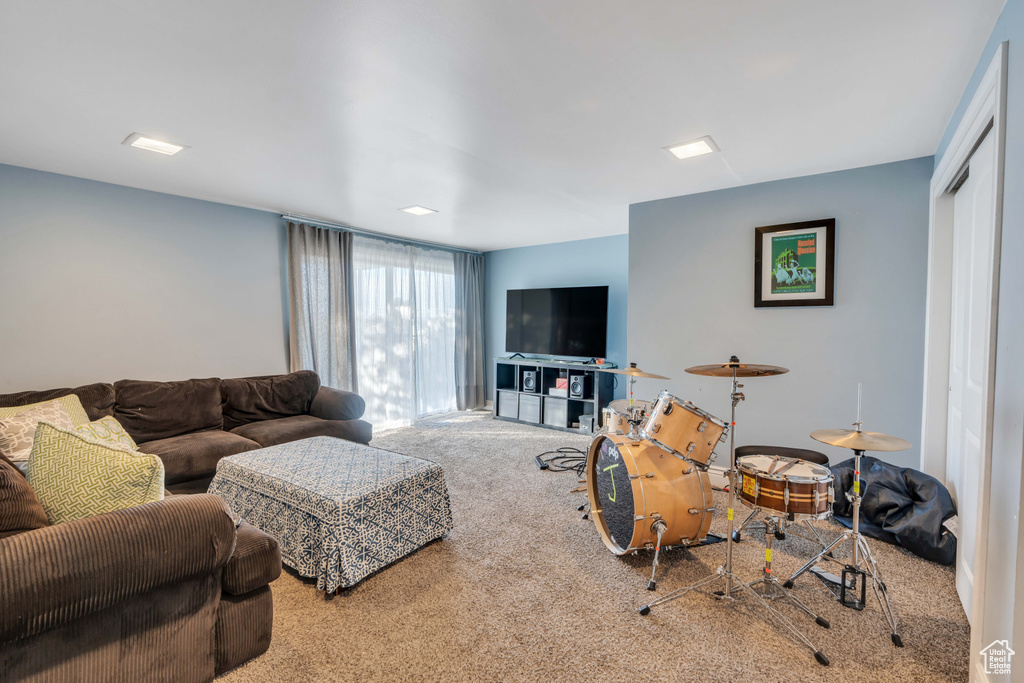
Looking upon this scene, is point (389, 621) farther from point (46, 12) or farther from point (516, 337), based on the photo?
point (516, 337)

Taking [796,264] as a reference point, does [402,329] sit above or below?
below

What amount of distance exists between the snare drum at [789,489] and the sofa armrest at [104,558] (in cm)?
205

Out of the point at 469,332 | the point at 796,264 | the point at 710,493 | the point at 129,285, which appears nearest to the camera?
the point at 710,493

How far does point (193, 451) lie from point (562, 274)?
4.37 m

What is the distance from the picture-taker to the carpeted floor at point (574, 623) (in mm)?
1617

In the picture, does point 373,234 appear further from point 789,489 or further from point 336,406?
point 789,489

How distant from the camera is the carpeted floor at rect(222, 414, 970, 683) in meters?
1.62

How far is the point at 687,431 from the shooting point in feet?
6.96

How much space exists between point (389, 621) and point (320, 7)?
235 centimetres

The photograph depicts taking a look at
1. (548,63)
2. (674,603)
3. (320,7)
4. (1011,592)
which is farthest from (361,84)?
(1011,592)

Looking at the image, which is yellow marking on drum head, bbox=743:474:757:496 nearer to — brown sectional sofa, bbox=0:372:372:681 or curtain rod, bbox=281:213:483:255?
brown sectional sofa, bbox=0:372:372:681

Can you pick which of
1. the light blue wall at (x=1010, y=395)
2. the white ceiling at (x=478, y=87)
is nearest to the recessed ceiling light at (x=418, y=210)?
the white ceiling at (x=478, y=87)

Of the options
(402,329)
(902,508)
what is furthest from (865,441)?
(402,329)

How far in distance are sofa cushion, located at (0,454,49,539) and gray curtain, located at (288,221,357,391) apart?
122 inches
